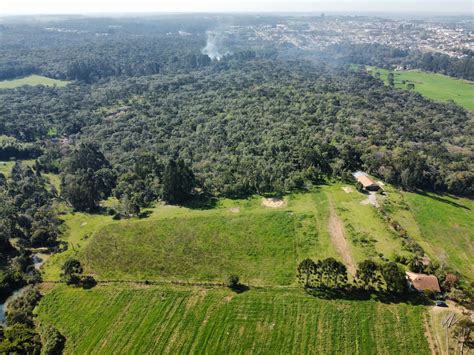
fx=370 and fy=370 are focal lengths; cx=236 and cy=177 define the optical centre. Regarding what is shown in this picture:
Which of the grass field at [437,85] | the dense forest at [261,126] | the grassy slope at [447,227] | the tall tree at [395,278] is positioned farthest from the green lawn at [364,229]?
the grass field at [437,85]

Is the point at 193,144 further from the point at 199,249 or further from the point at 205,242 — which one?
the point at 199,249

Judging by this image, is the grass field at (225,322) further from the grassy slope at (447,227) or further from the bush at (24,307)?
the grassy slope at (447,227)

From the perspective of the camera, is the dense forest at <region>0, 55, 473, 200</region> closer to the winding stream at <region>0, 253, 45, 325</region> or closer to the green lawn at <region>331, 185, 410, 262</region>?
the green lawn at <region>331, 185, 410, 262</region>

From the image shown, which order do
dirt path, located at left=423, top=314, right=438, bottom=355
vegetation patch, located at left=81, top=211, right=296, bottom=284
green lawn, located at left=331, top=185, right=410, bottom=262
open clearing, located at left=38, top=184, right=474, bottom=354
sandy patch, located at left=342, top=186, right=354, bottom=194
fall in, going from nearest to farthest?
dirt path, located at left=423, top=314, right=438, bottom=355 < open clearing, located at left=38, top=184, right=474, bottom=354 < vegetation patch, located at left=81, top=211, right=296, bottom=284 < green lawn, located at left=331, top=185, right=410, bottom=262 < sandy patch, located at left=342, top=186, right=354, bottom=194

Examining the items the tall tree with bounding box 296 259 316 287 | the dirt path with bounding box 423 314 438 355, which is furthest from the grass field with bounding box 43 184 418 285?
the dirt path with bounding box 423 314 438 355

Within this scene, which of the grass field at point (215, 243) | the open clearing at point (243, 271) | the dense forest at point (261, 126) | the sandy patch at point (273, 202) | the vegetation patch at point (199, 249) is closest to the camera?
the open clearing at point (243, 271)

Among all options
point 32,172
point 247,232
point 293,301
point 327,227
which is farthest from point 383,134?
point 32,172
